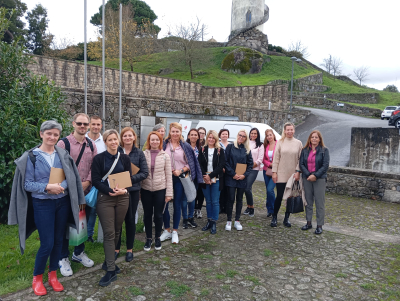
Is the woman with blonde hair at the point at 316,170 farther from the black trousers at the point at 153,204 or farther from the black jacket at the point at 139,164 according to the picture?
the black jacket at the point at 139,164

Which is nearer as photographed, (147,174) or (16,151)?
(147,174)

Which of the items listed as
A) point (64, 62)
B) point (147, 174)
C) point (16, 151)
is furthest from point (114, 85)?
point (147, 174)

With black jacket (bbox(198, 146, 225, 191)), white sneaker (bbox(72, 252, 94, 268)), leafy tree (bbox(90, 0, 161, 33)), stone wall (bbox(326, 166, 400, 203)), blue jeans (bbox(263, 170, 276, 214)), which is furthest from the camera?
leafy tree (bbox(90, 0, 161, 33))

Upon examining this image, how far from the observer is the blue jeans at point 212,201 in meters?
5.47

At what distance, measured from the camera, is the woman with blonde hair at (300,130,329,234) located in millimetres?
5467

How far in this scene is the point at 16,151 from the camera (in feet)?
16.5

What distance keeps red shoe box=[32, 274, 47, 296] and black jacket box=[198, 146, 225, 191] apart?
2991 millimetres

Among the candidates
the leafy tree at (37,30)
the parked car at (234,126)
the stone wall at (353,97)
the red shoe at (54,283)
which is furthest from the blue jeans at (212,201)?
the leafy tree at (37,30)

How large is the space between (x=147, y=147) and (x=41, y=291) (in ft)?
7.48

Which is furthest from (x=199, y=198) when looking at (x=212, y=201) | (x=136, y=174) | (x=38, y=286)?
(x=38, y=286)

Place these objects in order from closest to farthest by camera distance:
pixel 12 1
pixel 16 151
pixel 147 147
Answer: pixel 147 147 → pixel 16 151 → pixel 12 1

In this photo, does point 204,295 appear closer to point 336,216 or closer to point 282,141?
point 282,141

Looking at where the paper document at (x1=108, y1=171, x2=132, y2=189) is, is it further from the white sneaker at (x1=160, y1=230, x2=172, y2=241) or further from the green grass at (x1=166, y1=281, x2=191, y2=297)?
the white sneaker at (x1=160, y1=230, x2=172, y2=241)

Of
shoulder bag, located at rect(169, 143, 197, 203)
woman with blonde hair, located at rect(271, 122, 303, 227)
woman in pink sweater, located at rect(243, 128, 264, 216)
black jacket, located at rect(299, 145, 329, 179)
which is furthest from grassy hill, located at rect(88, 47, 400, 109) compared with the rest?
shoulder bag, located at rect(169, 143, 197, 203)
